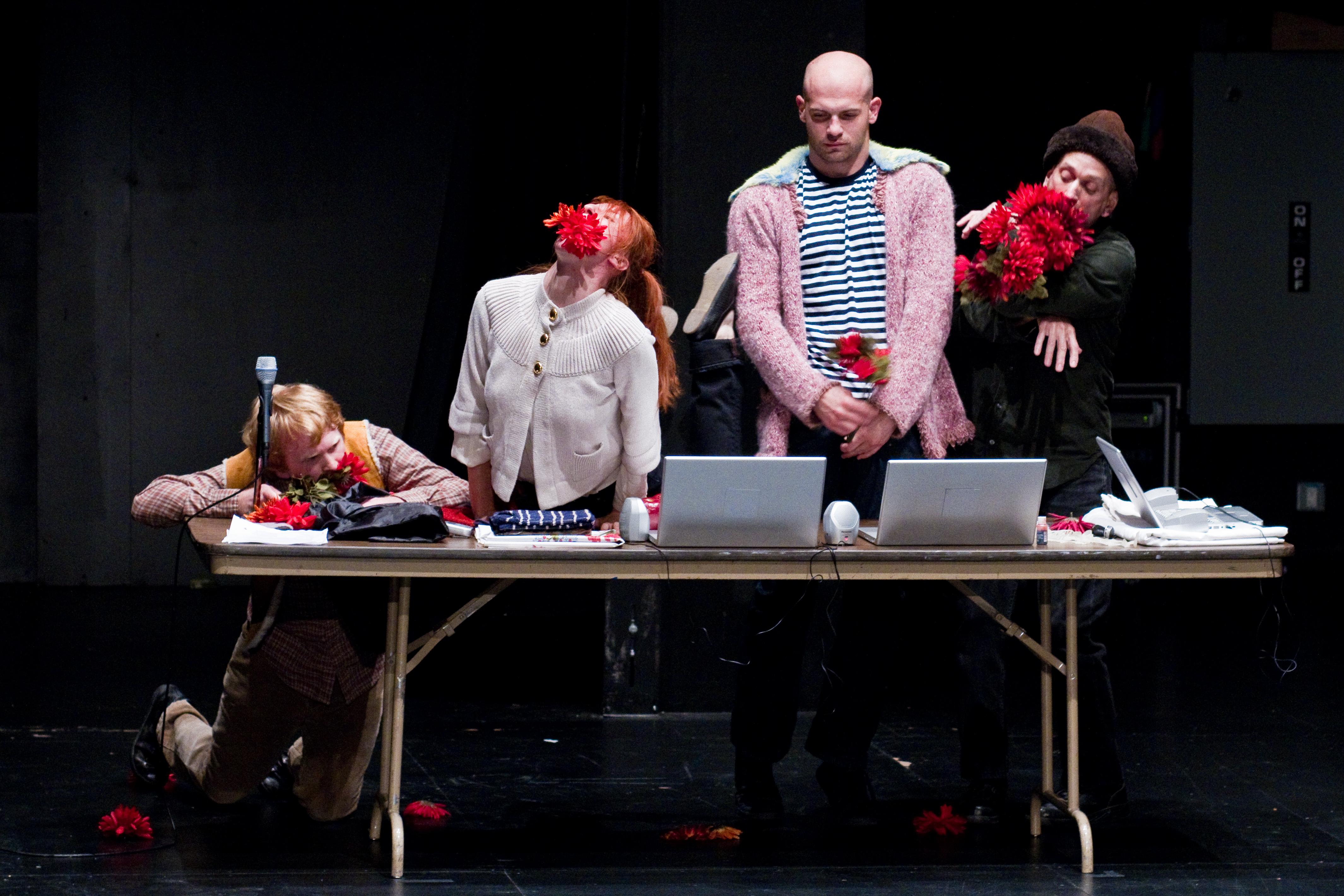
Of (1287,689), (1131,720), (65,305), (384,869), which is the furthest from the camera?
(65,305)

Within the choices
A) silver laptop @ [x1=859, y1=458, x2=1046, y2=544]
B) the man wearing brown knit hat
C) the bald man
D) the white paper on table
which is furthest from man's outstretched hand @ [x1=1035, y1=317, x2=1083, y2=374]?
the white paper on table

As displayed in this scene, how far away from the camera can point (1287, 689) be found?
18.7ft

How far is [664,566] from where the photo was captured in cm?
329

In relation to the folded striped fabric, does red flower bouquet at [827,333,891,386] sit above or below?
above

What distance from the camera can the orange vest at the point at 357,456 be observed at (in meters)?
3.73

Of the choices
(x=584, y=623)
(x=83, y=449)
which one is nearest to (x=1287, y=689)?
(x=584, y=623)

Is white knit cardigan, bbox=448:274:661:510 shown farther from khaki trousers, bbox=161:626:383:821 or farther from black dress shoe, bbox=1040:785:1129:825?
black dress shoe, bbox=1040:785:1129:825

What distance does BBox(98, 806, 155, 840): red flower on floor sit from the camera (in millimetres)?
3652

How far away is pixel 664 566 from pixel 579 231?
0.79m

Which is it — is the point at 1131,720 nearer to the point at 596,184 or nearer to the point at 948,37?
the point at 596,184

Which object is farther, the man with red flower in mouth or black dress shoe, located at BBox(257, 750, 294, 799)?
black dress shoe, located at BBox(257, 750, 294, 799)

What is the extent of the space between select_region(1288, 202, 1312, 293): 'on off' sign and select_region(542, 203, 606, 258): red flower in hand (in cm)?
589

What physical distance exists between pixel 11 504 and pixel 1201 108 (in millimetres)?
6303

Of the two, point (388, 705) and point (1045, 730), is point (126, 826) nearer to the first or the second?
point (388, 705)
